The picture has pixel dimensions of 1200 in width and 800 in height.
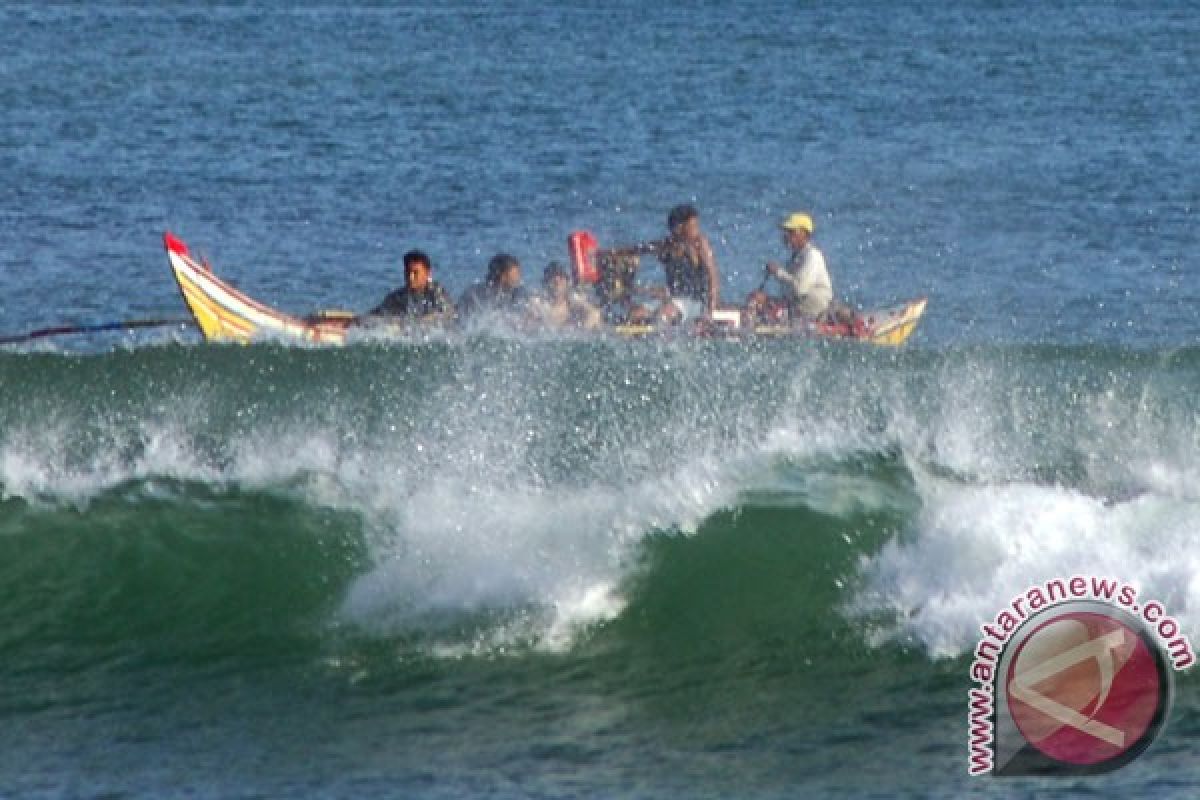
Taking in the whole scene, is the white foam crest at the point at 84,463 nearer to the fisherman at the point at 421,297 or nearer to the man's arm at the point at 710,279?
the fisherman at the point at 421,297

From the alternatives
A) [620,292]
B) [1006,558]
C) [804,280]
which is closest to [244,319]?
[620,292]

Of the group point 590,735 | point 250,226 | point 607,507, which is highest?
point 250,226

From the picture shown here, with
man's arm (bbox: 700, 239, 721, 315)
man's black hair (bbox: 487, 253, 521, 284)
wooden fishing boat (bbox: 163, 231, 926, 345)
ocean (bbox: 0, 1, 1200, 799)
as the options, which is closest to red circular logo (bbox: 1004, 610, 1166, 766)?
ocean (bbox: 0, 1, 1200, 799)

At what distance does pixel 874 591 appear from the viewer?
12883 mm

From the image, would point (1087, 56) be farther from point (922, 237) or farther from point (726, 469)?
point (726, 469)

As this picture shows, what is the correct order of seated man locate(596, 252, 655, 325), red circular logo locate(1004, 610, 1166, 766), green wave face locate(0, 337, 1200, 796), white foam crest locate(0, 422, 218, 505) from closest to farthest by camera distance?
red circular logo locate(1004, 610, 1166, 766) < green wave face locate(0, 337, 1200, 796) < white foam crest locate(0, 422, 218, 505) < seated man locate(596, 252, 655, 325)

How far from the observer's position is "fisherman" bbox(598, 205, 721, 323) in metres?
20.8

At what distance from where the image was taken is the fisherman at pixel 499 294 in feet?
64.0

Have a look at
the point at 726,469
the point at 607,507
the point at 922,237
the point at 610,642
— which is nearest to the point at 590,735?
the point at 610,642

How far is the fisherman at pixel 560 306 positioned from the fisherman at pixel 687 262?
3.23 ft

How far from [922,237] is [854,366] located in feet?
45.2

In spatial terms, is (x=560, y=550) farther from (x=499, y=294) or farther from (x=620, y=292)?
(x=620, y=292)

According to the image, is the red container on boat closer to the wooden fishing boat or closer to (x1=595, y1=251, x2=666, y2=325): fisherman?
(x1=595, y1=251, x2=666, y2=325): fisherman

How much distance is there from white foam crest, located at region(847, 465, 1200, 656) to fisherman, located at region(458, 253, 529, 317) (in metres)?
6.90
